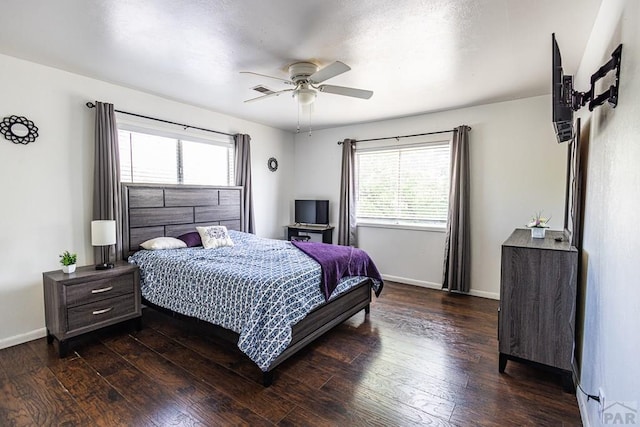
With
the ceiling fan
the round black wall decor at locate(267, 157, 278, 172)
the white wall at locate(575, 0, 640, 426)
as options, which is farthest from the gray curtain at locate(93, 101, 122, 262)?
the white wall at locate(575, 0, 640, 426)

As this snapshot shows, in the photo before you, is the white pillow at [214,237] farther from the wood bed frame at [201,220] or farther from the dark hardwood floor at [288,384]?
the dark hardwood floor at [288,384]

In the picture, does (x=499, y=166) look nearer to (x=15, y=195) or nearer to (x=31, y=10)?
(x=31, y=10)

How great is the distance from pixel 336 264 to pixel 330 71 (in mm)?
1757

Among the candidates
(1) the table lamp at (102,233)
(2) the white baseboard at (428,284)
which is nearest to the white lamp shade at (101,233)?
(1) the table lamp at (102,233)

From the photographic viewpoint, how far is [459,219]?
429 centimetres

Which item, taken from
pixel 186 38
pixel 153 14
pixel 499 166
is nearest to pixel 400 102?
pixel 499 166

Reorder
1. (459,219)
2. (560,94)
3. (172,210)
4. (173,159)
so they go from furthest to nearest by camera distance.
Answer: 1. (459,219)
2. (173,159)
3. (172,210)
4. (560,94)

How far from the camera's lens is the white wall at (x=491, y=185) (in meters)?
3.81

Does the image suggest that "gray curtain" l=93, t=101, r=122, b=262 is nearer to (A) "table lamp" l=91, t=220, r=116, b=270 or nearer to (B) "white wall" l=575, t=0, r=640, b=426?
(A) "table lamp" l=91, t=220, r=116, b=270

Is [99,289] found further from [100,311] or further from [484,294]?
[484,294]

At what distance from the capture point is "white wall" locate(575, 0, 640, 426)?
119cm

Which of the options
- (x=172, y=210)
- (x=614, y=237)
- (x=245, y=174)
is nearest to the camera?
(x=614, y=237)

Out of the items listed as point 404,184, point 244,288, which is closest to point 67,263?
point 244,288

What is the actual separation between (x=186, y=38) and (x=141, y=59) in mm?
725
